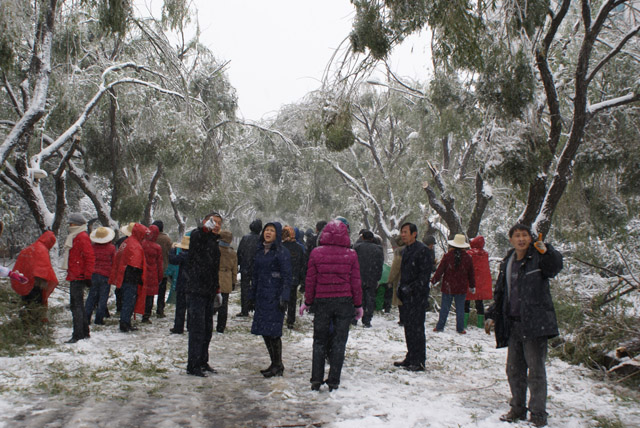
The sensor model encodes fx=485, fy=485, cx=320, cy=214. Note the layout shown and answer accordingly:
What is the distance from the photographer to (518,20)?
621 centimetres

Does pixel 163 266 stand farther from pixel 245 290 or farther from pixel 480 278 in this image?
pixel 480 278

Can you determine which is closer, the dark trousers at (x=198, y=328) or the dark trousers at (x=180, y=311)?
the dark trousers at (x=198, y=328)

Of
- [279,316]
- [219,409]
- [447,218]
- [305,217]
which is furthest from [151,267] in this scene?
[305,217]

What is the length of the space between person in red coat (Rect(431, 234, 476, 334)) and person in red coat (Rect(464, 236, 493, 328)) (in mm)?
523

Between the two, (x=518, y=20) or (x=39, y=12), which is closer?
(x=518, y=20)

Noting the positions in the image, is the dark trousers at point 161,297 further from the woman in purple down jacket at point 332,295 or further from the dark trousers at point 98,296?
the woman in purple down jacket at point 332,295

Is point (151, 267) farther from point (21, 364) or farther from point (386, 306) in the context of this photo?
point (386, 306)

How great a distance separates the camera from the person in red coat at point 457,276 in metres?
8.10

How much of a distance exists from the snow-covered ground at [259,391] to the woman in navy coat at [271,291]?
344 mm

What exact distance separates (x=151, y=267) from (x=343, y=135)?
3.78m

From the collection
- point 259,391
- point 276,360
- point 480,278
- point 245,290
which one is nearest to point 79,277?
point 276,360

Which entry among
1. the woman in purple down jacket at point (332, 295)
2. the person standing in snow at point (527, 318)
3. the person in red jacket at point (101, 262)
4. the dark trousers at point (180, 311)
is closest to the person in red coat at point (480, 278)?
the woman in purple down jacket at point (332, 295)

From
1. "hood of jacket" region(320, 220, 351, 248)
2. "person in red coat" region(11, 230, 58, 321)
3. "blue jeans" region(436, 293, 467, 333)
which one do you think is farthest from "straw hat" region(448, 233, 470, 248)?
"person in red coat" region(11, 230, 58, 321)

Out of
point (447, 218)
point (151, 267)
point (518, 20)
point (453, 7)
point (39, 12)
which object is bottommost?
point (151, 267)
